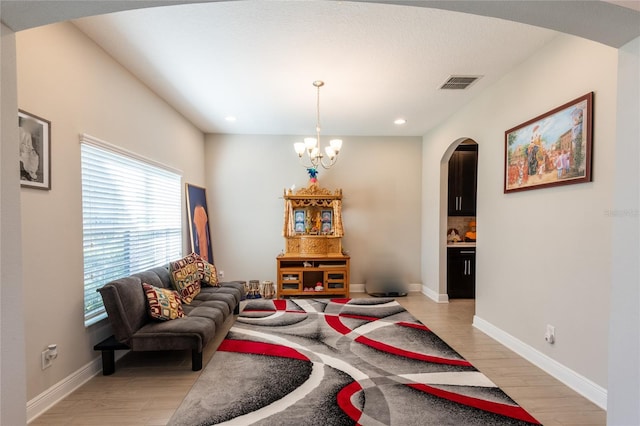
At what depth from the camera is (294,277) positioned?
15.7ft

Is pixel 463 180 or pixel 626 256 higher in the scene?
pixel 463 180

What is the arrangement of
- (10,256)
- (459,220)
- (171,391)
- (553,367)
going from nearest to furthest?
(10,256) < (171,391) < (553,367) < (459,220)

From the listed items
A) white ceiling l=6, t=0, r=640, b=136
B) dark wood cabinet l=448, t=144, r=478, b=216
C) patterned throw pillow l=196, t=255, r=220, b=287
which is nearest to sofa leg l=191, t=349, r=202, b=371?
patterned throw pillow l=196, t=255, r=220, b=287

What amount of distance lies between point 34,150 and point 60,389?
5.73 ft

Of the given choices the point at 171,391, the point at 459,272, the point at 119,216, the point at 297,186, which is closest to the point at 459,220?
the point at 459,272

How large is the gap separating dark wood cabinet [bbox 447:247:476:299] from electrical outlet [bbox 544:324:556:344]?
229 cm

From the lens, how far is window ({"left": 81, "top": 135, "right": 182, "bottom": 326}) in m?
2.46

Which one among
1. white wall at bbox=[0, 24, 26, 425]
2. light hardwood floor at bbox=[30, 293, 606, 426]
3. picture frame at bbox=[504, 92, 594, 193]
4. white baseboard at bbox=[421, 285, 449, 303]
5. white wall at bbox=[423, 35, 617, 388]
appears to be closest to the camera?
white wall at bbox=[0, 24, 26, 425]

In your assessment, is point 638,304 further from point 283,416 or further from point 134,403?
point 134,403

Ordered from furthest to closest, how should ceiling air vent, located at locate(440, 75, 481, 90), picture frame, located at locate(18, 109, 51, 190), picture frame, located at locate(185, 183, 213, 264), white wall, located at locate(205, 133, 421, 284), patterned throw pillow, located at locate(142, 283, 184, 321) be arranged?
white wall, located at locate(205, 133, 421, 284) → picture frame, located at locate(185, 183, 213, 264) → ceiling air vent, located at locate(440, 75, 481, 90) → patterned throw pillow, located at locate(142, 283, 184, 321) → picture frame, located at locate(18, 109, 51, 190)

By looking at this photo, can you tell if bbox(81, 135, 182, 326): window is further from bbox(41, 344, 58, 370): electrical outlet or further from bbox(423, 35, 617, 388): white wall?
bbox(423, 35, 617, 388): white wall

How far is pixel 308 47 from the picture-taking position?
2520 millimetres

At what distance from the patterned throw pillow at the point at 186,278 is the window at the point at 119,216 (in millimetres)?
348

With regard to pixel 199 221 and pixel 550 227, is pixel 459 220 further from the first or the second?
pixel 199 221
